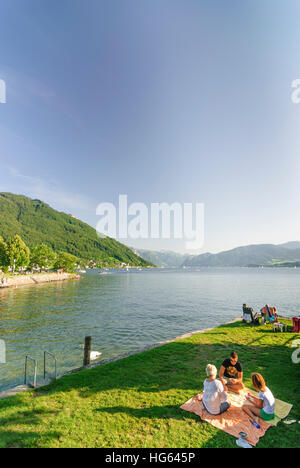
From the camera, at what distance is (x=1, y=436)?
535 centimetres

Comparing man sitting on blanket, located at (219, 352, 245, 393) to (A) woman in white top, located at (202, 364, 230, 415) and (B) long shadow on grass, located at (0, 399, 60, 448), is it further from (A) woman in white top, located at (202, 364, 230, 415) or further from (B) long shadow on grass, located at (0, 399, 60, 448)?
(B) long shadow on grass, located at (0, 399, 60, 448)

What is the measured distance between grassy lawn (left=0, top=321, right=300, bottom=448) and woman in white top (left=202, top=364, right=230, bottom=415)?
0.47 meters

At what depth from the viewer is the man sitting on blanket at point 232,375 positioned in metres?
7.69

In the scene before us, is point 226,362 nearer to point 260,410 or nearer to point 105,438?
point 260,410

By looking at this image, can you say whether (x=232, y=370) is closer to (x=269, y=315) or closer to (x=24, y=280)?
(x=269, y=315)

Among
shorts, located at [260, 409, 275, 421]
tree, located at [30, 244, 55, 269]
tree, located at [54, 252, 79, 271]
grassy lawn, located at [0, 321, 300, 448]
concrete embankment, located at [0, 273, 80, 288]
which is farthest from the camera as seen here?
tree, located at [54, 252, 79, 271]

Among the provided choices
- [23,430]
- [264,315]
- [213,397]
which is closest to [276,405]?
[213,397]

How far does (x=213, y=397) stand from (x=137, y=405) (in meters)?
2.53

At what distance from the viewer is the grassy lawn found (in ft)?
17.4

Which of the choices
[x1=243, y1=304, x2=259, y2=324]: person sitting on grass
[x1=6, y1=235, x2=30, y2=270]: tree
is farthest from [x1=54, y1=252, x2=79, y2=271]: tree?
[x1=243, y1=304, x2=259, y2=324]: person sitting on grass

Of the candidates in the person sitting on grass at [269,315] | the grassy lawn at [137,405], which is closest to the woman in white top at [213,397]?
the grassy lawn at [137,405]

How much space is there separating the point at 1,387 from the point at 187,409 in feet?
34.8

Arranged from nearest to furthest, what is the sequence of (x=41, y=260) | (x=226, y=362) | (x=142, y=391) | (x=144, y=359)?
1. (x=142, y=391)
2. (x=226, y=362)
3. (x=144, y=359)
4. (x=41, y=260)

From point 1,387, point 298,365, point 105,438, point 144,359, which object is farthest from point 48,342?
point 298,365
